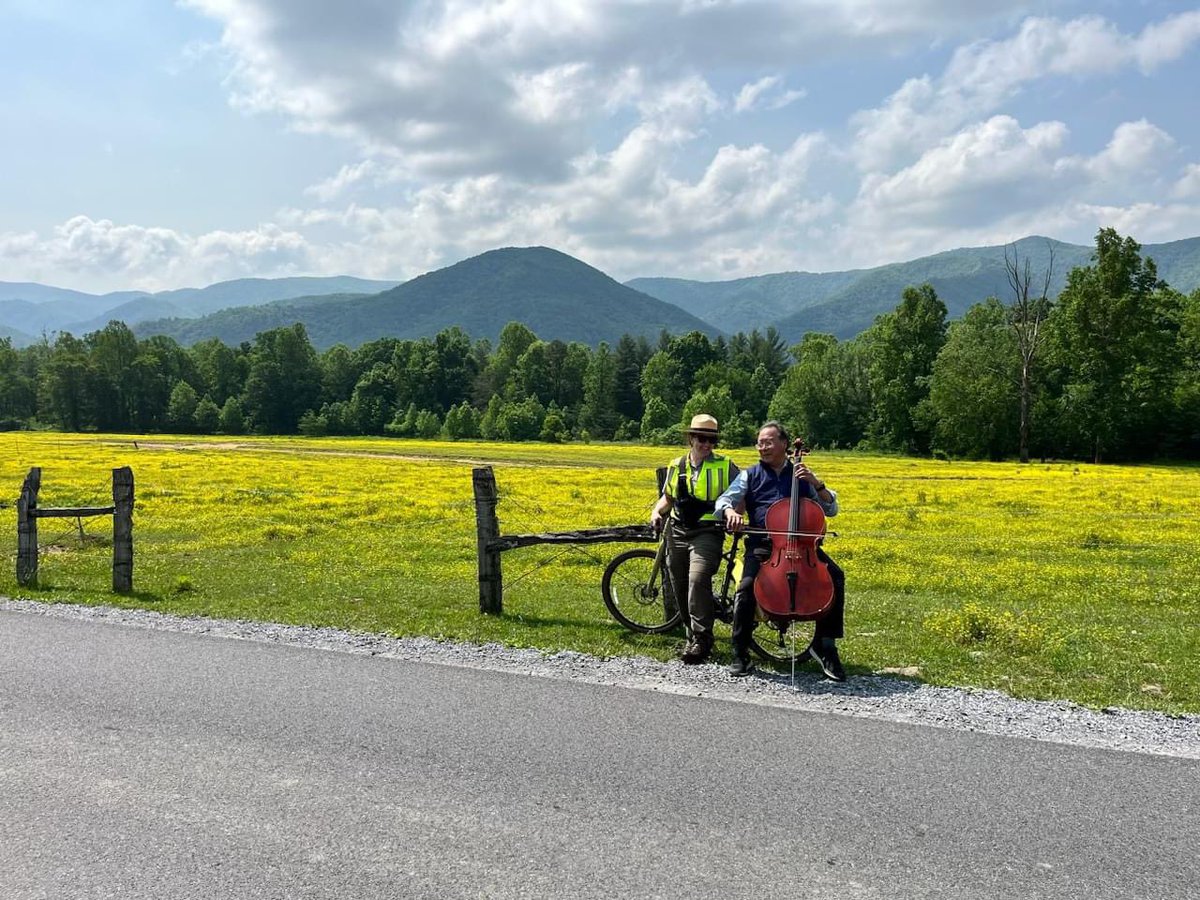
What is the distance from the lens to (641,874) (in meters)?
4.37

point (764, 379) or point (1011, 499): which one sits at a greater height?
point (764, 379)

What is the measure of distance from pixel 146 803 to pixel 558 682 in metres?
3.51

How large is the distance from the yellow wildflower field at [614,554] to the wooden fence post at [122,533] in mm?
314

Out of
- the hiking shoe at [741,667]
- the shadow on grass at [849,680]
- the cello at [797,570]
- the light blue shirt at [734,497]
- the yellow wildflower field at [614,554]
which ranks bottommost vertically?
the yellow wildflower field at [614,554]

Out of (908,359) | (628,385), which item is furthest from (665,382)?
(908,359)

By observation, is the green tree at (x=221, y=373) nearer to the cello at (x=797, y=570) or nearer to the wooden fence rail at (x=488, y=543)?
the wooden fence rail at (x=488, y=543)

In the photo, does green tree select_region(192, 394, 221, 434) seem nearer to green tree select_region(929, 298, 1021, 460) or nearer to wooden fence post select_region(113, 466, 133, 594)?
green tree select_region(929, 298, 1021, 460)

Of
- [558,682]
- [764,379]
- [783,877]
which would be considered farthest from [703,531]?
[764,379]

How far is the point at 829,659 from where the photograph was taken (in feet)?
25.5

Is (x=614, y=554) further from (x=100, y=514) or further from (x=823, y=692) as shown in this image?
(x=823, y=692)

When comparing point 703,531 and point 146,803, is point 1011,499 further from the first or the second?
point 146,803

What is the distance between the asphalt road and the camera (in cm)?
433

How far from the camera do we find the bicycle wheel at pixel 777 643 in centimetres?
825

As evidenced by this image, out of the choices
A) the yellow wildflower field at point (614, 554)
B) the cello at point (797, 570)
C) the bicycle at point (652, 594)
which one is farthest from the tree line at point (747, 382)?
the cello at point (797, 570)
